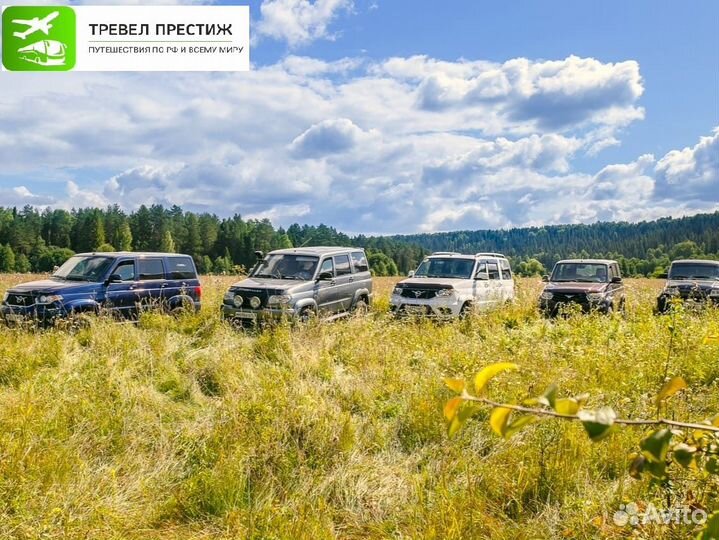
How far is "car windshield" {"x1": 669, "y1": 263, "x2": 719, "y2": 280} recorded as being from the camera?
15734 mm

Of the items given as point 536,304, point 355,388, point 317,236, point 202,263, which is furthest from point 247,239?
point 355,388

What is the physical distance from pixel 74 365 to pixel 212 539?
16.1 ft

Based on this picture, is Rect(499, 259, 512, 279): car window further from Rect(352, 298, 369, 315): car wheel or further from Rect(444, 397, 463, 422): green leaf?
Rect(444, 397, 463, 422): green leaf

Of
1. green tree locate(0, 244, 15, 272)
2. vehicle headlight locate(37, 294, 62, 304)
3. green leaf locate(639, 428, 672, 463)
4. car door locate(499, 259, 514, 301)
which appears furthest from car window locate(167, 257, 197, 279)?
green tree locate(0, 244, 15, 272)

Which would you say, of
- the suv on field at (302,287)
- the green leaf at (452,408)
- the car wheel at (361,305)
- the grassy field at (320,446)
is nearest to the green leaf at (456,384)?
the green leaf at (452,408)

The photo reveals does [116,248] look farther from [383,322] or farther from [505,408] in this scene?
[505,408]

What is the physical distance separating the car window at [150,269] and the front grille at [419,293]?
20.4 ft


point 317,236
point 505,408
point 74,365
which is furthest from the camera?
point 317,236

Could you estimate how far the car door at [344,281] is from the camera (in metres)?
13.2

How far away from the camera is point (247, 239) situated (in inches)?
3925

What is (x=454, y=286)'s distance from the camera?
13008 mm

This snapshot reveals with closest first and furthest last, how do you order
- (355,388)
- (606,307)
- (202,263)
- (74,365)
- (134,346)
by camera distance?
(355,388) → (74,365) → (134,346) → (606,307) → (202,263)

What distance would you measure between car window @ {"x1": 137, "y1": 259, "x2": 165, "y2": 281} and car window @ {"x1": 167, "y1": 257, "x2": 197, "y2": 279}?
0.26 metres

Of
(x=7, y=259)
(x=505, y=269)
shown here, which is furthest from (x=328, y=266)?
(x=7, y=259)
